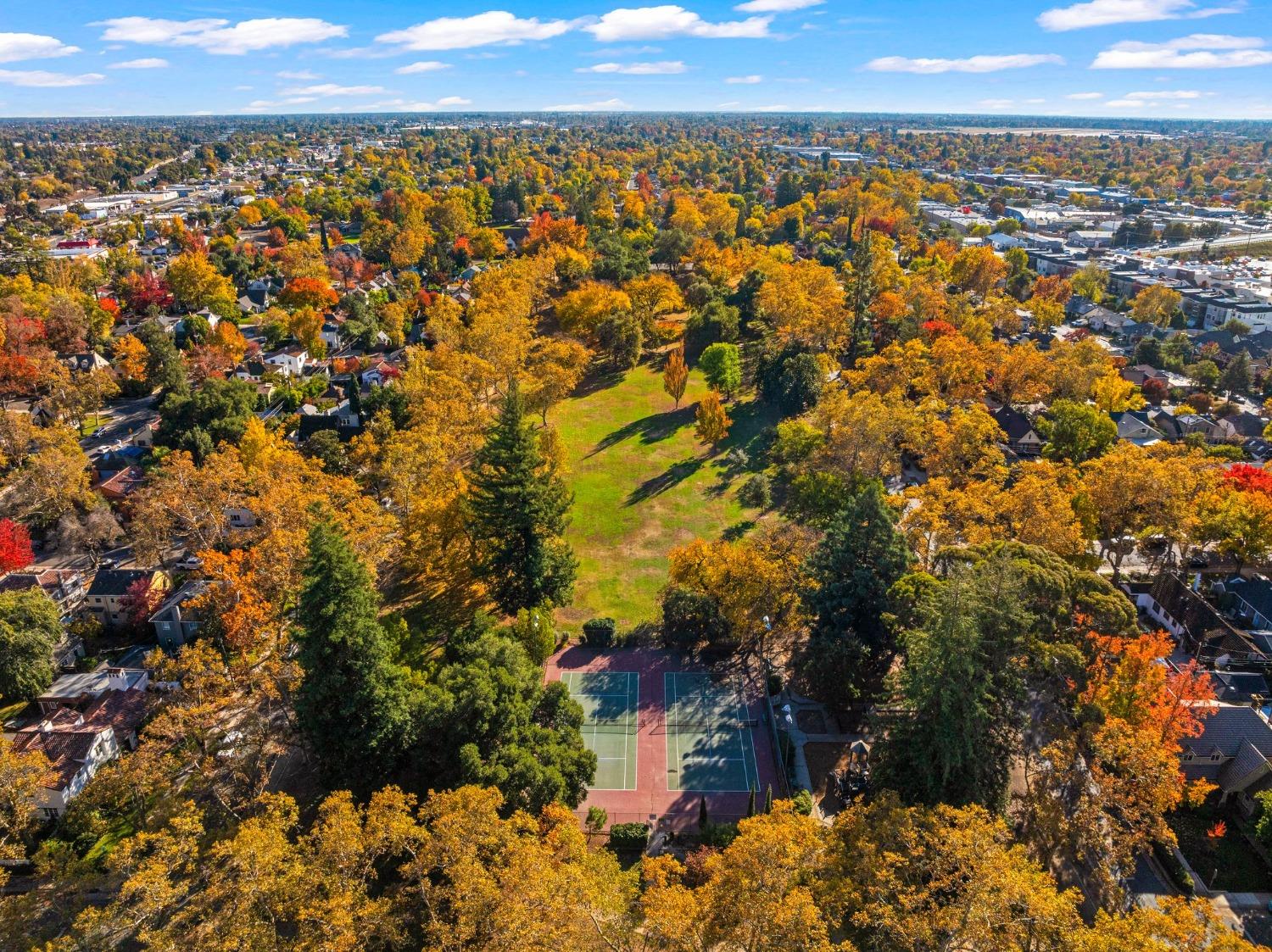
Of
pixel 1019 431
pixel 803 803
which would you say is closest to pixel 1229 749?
pixel 803 803

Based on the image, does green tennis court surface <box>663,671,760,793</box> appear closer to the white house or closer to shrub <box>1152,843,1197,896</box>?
shrub <box>1152,843,1197,896</box>

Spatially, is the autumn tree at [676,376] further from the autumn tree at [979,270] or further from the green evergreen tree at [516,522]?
the autumn tree at [979,270]

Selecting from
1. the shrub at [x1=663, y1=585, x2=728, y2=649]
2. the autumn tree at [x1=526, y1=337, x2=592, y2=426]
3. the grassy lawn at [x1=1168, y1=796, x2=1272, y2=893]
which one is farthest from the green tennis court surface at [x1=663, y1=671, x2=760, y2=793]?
the autumn tree at [x1=526, y1=337, x2=592, y2=426]

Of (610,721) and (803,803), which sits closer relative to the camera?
(803,803)

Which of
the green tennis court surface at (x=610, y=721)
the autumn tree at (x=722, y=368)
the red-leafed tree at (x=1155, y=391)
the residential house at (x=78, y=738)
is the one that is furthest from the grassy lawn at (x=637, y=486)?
the red-leafed tree at (x=1155, y=391)

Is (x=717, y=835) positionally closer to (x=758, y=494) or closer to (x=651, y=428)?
(x=758, y=494)

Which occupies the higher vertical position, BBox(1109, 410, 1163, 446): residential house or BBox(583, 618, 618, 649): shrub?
BBox(1109, 410, 1163, 446): residential house
